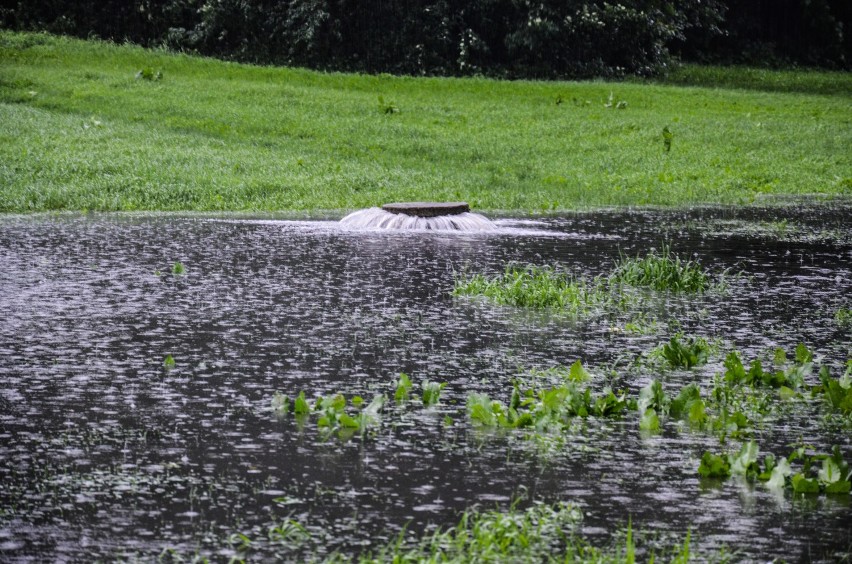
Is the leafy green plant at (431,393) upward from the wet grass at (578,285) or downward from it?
downward

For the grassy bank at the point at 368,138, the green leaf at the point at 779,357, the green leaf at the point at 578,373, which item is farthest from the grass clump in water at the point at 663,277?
the grassy bank at the point at 368,138

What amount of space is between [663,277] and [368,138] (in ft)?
49.7

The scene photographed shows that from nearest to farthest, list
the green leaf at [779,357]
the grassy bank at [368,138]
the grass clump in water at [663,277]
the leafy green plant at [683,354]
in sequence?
the leafy green plant at [683,354], the green leaf at [779,357], the grass clump in water at [663,277], the grassy bank at [368,138]

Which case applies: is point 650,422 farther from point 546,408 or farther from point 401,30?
point 401,30

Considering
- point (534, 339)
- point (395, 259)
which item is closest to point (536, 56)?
point (395, 259)

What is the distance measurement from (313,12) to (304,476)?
3557 cm

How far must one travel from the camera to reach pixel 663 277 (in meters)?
11.1

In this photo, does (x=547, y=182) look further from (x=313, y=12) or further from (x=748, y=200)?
(x=313, y=12)

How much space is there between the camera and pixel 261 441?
5.94m

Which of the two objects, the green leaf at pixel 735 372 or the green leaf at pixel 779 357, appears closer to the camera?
the green leaf at pixel 735 372

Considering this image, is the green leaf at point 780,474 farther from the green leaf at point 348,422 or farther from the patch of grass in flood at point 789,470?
the green leaf at point 348,422

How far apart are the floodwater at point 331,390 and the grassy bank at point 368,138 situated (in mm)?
5486

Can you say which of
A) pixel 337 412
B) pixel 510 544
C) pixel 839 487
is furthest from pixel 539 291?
pixel 510 544

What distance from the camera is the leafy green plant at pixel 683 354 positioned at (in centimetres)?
773
